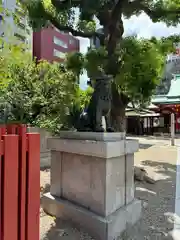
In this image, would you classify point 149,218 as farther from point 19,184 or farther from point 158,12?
point 158,12

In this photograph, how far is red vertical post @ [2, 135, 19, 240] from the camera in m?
1.53

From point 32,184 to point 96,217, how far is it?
5.02 ft

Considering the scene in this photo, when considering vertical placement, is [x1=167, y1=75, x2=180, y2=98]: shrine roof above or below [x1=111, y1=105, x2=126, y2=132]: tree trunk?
above

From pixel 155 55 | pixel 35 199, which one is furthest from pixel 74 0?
pixel 35 199

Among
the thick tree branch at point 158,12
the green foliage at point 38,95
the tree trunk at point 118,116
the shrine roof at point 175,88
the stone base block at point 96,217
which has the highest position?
the shrine roof at point 175,88

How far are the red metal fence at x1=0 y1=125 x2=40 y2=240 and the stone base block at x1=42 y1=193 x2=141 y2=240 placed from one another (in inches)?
50.9

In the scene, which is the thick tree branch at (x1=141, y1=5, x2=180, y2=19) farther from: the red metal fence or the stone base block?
the red metal fence

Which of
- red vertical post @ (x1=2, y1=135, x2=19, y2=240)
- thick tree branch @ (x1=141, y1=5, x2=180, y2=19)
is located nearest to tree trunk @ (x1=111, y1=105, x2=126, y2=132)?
thick tree branch @ (x1=141, y1=5, x2=180, y2=19)

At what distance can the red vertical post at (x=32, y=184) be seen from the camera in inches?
65.4

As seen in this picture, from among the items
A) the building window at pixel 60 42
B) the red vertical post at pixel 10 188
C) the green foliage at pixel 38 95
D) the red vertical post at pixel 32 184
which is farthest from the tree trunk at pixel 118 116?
the building window at pixel 60 42

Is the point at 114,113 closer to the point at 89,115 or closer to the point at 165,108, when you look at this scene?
the point at 89,115

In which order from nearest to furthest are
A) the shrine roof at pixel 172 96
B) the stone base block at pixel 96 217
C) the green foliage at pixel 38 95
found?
1. the stone base block at pixel 96 217
2. the green foliage at pixel 38 95
3. the shrine roof at pixel 172 96

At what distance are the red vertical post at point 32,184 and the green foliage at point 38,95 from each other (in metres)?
4.86

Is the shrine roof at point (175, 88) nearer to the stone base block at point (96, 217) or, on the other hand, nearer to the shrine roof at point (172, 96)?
the shrine roof at point (172, 96)
